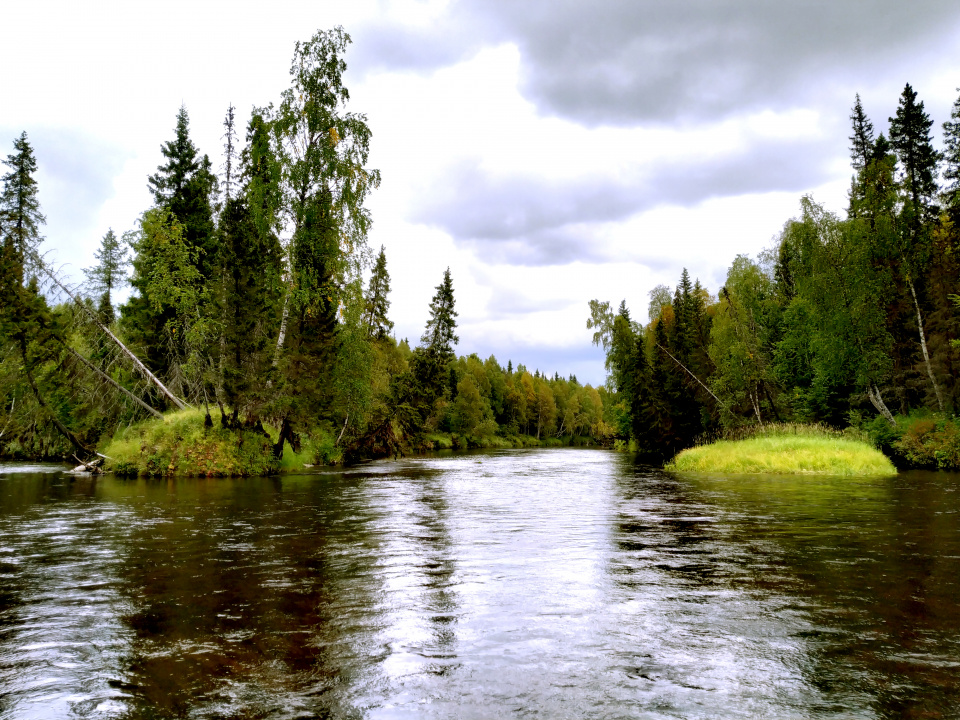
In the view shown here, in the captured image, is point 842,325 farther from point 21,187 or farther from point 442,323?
point 21,187

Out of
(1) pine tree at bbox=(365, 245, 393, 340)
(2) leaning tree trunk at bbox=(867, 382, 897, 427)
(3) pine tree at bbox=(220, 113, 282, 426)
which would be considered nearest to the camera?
(3) pine tree at bbox=(220, 113, 282, 426)

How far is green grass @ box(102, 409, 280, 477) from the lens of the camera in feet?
92.7

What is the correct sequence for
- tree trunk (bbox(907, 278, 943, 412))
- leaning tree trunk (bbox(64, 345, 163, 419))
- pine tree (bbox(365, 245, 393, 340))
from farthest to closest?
pine tree (bbox(365, 245, 393, 340)), tree trunk (bbox(907, 278, 943, 412)), leaning tree trunk (bbox(64, 345, 163, 419))

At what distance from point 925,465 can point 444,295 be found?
4516 cm

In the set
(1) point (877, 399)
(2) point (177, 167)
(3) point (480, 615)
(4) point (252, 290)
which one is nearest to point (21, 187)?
(2) point (177, 167)

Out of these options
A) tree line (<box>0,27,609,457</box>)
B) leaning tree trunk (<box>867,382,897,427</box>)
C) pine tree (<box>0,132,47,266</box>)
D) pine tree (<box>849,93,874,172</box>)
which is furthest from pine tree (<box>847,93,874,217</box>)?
pine tree (<box>0,132,47,266</box>)

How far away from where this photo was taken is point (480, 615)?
7.44 meters

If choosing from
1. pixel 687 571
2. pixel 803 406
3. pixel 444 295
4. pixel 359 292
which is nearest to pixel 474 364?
pixel 444 295

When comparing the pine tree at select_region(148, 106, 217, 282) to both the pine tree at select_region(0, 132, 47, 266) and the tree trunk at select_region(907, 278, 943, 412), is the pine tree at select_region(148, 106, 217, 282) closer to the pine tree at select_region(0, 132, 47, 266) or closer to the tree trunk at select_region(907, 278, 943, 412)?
the pine tree at select_region(0, 132, 47, 266)

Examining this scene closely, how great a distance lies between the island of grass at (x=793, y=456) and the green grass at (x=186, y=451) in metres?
22.6

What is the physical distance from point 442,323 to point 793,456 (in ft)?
138

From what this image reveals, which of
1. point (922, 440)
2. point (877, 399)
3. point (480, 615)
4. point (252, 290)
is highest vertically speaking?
point (252, 290)

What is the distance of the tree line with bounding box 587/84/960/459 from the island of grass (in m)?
7.68

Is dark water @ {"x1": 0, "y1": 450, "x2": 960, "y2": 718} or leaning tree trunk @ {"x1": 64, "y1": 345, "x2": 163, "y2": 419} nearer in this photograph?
dark water @ {"x1": 0, "y1": 450, "x2": 960, "y2": 718}
